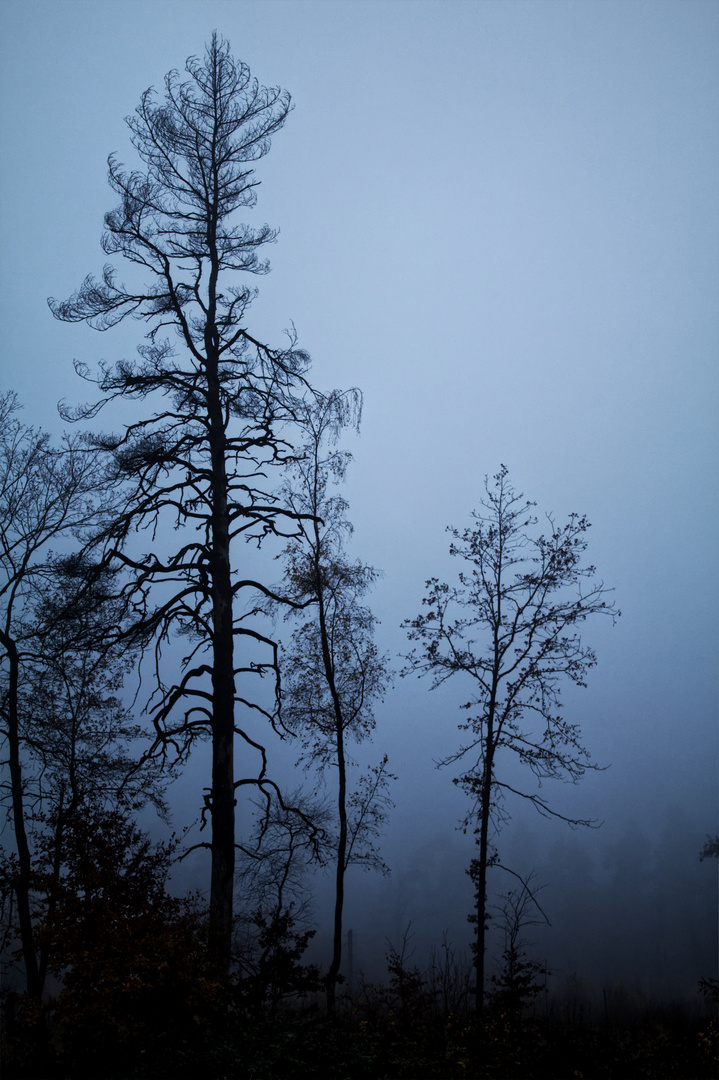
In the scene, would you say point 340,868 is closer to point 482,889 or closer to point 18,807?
point 482,889

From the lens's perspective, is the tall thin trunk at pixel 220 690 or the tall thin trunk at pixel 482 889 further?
the tall thin trunk at pixel 482 889

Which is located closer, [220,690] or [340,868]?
[220,690]

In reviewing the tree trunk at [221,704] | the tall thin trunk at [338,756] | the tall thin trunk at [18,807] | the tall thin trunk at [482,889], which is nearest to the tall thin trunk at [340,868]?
the tall thin trunk at [338,756]

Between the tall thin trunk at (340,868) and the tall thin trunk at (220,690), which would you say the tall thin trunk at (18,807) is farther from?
the tall thin trunk at (340,868)

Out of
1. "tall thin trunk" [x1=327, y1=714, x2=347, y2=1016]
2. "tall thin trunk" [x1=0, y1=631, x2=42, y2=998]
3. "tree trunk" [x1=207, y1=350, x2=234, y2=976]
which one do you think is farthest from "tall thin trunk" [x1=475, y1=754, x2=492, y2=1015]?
"tall thin trunk" [x1=0, y1=631, x2=42, y2=998]

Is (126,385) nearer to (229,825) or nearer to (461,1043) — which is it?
(229,825)

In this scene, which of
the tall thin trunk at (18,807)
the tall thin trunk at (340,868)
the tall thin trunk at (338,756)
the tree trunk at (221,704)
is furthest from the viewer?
the tall thin trunk at (338,756)

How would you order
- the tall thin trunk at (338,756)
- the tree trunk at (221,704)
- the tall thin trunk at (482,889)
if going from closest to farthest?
the tree trunk at (221,704) → the tall thin trunk at (482,889) → the tall thin trunk at (338,756)

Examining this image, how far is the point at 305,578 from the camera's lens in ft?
52.3

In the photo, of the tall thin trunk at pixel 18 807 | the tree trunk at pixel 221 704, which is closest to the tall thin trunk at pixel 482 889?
the tree trunk at pixel 221 704

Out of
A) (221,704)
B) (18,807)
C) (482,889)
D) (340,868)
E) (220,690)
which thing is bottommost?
(482,889)

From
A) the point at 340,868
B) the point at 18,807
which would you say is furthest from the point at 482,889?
the point at 18,807

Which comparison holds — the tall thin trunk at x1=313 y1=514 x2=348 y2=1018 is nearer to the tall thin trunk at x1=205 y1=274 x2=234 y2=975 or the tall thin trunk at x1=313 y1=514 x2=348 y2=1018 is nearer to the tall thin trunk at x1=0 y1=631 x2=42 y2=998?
the tall thin trunk at x1=205 y1=274 x2=234 y2=975

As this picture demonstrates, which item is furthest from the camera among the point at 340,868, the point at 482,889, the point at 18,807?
the point at 340,868
